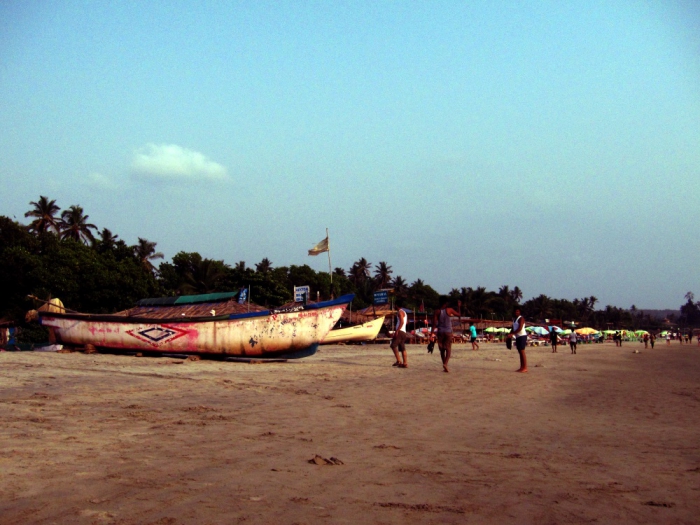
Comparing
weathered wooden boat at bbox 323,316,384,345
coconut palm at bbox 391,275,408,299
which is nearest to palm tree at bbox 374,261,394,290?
coconut palm at bbox 391,275,408,299

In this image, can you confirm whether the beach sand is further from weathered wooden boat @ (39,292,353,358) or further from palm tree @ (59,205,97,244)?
palm tree @ (59,205,97,244)

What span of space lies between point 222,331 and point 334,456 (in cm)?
1181

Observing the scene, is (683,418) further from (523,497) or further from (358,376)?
(358,376)

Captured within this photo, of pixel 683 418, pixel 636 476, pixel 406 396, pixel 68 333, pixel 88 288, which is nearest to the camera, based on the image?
pixel 636 476

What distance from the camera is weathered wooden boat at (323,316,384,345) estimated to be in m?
37.9

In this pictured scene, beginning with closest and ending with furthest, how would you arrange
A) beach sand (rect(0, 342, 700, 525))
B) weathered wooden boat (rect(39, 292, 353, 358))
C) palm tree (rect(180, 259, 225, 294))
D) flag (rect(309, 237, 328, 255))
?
beach sand (rect(0, 342, 700, 525)) → weathered wooden boat (rect(39, 292, 353, 358)) → flag (rect(309, 237, 328, 255)) → palm tree (rect(180, 259, 225, 294))

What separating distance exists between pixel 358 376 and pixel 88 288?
108ft

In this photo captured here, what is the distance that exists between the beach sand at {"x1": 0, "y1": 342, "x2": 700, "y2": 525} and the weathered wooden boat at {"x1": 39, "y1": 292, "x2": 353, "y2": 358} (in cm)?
702

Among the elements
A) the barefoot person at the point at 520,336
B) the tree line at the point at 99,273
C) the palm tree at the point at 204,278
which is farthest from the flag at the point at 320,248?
the palm tree at the point at 204,278

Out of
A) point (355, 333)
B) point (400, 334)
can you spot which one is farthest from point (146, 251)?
point (400, 334)

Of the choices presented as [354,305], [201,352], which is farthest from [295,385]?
[354,305]

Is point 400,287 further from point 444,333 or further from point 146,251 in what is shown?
point 444,333

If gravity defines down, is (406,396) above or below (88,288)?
below

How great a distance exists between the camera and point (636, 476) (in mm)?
3881
